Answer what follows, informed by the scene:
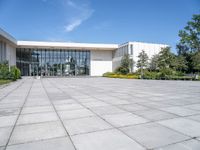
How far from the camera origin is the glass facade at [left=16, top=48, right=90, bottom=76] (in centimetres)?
4175

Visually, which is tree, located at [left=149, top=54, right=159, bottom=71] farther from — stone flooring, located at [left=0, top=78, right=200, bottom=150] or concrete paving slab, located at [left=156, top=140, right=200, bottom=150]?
concrete paving slab, located at [left=156, top=140, right=200, bottom=150]

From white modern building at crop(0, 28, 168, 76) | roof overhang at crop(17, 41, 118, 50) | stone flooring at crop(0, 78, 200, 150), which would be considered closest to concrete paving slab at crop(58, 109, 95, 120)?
stone flooring at crop(0, 78, 200, 150)

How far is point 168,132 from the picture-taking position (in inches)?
132

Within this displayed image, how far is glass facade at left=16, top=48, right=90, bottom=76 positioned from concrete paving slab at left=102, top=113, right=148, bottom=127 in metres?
40.0

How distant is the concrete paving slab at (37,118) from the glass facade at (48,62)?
128 feet

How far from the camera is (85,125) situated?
12.5ft

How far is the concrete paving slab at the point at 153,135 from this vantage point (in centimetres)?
289

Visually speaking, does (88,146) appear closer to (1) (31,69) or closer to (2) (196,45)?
(2) (196,45)

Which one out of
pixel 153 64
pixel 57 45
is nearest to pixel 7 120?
pixel 57 45

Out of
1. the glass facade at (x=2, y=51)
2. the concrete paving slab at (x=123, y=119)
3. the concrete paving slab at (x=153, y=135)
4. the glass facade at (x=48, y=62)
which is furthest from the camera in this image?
the glass facade at (x=48, y=62)

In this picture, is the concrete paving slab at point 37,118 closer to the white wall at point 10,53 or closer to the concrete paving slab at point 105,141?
the concrete paving slab at point 105,141

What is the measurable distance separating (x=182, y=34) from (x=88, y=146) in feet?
126

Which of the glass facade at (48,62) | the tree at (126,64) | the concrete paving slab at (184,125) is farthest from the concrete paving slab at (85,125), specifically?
the glass facade at (48,62)

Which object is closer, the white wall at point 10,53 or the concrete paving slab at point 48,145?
the concrete paving slab at point 48,145
